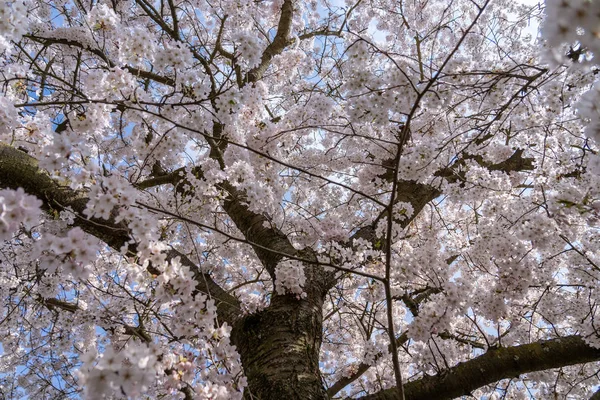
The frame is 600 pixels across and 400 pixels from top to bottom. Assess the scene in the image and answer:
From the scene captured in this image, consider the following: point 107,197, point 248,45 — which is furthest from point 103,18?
point 107,197

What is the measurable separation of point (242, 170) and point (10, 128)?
150 centimetres

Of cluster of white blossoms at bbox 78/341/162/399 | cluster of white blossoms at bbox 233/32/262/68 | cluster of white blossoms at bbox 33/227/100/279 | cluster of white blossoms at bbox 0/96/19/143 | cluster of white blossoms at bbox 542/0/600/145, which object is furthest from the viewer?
cluster of white blossoms at bbox 233/32/262/68

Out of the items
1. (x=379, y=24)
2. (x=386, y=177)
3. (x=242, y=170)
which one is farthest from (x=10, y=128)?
(x=379, y=24)

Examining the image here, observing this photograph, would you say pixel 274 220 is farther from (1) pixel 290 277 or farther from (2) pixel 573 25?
(2) pixel 573 25

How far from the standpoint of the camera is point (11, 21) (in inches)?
73.0

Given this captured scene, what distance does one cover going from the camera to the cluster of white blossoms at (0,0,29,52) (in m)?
1.82

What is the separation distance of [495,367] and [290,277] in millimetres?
1503

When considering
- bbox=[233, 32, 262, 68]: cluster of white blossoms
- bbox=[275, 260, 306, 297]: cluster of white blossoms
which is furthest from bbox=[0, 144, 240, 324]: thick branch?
bbox=[233, 32, 262, 68]: cluster of white blossoms

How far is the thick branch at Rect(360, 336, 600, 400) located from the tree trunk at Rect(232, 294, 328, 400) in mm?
437

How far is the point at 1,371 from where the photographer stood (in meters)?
5.64

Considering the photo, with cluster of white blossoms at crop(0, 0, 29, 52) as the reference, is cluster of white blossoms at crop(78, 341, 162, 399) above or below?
below

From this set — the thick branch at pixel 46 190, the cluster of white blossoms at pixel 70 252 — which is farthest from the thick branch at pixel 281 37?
the cluster of white blossoms at pixel 70 252

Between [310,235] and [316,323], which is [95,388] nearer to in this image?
[316,323]

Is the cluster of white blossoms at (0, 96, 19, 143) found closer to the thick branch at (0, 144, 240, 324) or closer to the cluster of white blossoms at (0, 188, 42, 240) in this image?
the thick branch at (0, 144, 240, 324)
